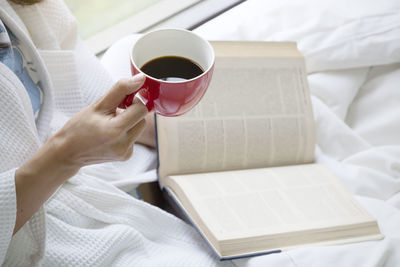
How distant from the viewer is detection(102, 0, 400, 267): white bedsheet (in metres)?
0.86

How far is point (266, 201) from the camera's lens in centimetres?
75

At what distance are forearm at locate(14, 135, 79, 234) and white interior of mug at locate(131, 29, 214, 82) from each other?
16 centimetres

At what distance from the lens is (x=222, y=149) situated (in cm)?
81

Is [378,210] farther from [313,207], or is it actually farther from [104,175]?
[104,175]

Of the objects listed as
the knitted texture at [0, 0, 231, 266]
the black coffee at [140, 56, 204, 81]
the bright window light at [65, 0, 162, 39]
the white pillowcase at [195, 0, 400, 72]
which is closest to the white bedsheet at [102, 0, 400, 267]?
the white pillowcase at [195, 0, 400, 72]

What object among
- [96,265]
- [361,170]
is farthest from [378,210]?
[96,265]

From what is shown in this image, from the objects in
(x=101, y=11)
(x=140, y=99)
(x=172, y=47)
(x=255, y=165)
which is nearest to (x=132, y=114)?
(x=140, y=99)

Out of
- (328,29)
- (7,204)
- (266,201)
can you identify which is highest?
(328,29)

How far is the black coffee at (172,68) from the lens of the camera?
542 millimetres

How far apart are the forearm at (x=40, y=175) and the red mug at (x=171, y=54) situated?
0.11m

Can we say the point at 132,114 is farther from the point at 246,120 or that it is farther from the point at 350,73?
the point at 350,73

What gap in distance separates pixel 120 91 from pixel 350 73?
0.69m

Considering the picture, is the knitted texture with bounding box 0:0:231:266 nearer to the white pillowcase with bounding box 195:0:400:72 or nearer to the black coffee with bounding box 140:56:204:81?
the black coffee with bounding box 140:56:204:81

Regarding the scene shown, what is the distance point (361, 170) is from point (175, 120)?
0.41 metres
